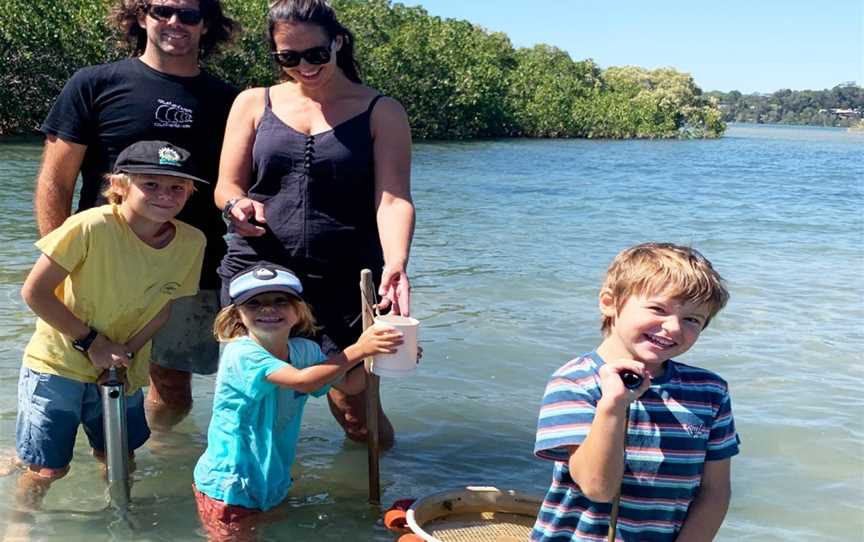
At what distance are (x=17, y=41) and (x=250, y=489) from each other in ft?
107

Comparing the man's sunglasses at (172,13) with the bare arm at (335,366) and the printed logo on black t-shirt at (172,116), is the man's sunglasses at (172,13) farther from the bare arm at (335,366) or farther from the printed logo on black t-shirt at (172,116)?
the bare arm at (335,366)

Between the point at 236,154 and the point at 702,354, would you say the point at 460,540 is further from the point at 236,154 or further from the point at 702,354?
the point at 702,354

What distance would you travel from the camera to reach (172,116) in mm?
4461

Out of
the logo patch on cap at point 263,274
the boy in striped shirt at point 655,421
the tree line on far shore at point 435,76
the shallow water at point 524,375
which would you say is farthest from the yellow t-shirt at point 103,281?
the boy in striped shirt at point 655,421

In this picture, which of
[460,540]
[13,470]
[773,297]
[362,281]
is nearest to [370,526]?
[460,540]

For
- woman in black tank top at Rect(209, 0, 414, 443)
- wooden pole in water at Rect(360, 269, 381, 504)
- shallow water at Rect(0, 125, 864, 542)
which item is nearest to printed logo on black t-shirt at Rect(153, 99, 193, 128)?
woman in black tank top at Rect(209, 0, 414, 443)

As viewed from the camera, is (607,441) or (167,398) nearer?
(607,441)

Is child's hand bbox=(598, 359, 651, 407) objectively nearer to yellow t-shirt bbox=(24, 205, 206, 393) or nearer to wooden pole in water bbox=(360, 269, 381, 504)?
wooden pole in water bbox=(360, 269, 381, 504)

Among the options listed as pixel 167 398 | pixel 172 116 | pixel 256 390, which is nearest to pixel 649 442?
pixel 256 390

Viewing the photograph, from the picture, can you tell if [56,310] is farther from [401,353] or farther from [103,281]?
[401,353]

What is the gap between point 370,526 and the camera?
462cm

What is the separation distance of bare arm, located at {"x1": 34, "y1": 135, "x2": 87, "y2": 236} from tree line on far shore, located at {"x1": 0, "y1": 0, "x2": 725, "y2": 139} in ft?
3.52

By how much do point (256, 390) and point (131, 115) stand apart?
1.48 metres

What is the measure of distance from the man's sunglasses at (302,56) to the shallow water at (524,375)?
81.2 inches
